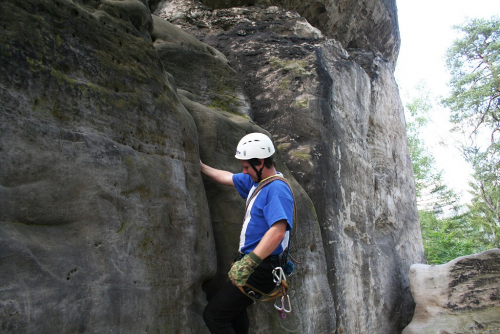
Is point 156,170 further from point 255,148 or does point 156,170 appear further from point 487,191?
point 487,191

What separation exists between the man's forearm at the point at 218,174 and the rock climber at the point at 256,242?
0.38 metres

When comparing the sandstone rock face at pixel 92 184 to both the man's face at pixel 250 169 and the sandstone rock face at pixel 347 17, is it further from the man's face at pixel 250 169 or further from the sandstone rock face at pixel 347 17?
the sandstone rock face at pixel 347 17

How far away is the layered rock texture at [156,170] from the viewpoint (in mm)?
2281

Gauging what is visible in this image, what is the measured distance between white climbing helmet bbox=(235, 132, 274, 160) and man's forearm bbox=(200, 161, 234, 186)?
0.43 metres

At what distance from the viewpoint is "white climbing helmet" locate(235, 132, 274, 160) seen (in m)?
2.99

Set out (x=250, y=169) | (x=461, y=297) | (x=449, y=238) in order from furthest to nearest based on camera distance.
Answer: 1. (x=449, y=238)
2. (x=461, y=297)
3. (x=250, y=169)

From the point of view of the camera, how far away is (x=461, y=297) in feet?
18.2

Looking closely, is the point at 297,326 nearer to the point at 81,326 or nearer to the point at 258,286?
the point at 258,286

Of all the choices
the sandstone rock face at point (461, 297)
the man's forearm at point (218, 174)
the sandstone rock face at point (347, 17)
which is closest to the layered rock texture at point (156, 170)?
the man's forearm at point (218, 174)

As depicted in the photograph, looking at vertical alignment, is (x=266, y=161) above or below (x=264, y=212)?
above

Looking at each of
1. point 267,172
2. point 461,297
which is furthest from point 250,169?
point 461,297

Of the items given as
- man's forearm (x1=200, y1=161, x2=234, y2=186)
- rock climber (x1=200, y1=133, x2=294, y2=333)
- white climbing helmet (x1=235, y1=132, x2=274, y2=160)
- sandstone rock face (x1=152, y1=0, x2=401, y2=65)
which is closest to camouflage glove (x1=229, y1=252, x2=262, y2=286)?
rock climber (x1=200, y1=133, x2=294, y2=333)

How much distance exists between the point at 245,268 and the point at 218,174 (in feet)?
3.25

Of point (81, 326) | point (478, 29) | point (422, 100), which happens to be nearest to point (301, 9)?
point (81, 326)
